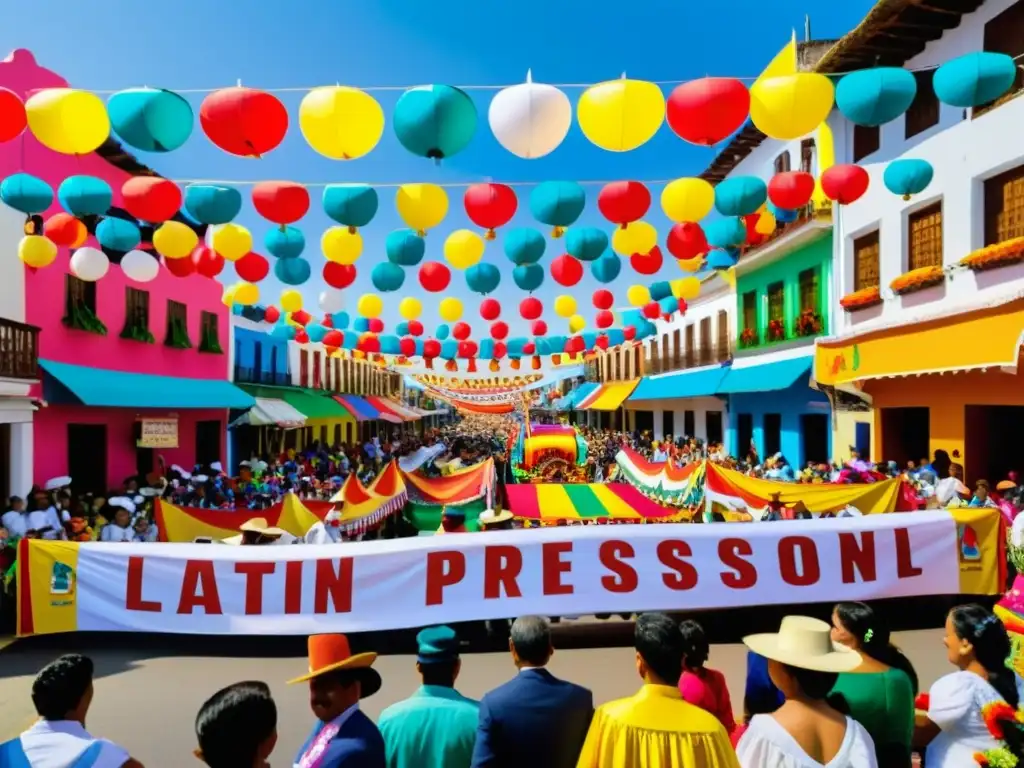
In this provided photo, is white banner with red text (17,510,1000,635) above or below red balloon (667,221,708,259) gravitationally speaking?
below

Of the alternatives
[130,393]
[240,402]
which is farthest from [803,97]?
[240,402]

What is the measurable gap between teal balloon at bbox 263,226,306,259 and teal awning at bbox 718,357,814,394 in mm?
11871

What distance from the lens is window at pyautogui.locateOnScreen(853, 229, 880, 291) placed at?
14578 mm

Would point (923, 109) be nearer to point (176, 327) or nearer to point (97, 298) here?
point (97, 298)

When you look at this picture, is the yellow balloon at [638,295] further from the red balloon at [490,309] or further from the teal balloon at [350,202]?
the teal balloon at [350,202]

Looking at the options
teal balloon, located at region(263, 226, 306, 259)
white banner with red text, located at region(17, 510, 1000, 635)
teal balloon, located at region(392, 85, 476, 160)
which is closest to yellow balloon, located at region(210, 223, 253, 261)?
teal balloon, located at region(263, 226, 306, 259)

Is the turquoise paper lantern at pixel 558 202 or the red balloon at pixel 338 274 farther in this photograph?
the red balloon at pixel 338 274

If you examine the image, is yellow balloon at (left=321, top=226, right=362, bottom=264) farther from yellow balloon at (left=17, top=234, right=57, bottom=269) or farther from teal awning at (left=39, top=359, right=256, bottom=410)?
teal awning at (left=39, top=359, right=256, bottom=410)

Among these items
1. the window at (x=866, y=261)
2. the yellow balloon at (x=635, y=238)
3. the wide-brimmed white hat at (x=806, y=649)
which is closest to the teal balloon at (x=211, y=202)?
the yellow balloon at (x=635, y=238)

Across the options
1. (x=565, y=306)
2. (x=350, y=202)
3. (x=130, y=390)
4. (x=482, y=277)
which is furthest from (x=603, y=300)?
(x=130, y=390)

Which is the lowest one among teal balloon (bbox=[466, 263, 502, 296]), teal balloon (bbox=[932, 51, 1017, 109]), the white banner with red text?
the white banner with red text

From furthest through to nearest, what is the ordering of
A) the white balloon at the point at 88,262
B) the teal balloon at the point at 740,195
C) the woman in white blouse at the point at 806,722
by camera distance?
the white balloon at the point at 88,262 → the teal balloon at the point at 740,195 → the woman in white blouse at the point at 806,722

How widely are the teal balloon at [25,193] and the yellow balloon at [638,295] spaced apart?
433 inches

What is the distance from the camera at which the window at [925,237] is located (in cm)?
1255
